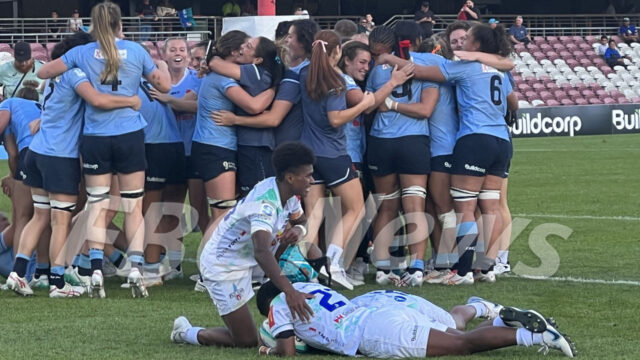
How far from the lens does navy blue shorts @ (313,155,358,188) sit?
28.4ft

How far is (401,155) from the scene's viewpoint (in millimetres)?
9023

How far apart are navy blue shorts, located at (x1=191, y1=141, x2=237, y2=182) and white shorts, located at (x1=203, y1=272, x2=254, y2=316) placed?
7.78 feet

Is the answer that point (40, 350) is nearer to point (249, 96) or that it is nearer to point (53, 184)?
point (53, 184)

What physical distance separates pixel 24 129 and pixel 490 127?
381 cm

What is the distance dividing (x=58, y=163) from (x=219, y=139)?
1276mm

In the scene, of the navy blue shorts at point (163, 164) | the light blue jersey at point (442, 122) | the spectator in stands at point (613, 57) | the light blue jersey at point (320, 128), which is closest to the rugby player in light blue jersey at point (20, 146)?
the navy blue shorts at point (163, 164)

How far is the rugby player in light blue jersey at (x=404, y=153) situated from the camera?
9.02 m

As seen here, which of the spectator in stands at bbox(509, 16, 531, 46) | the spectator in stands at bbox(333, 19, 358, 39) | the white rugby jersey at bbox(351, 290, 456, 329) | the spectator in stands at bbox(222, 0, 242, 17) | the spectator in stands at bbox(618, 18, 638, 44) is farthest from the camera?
the spectator in stands at bbox(618, 18, 638, 44)

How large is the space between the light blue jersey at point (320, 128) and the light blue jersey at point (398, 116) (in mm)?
493

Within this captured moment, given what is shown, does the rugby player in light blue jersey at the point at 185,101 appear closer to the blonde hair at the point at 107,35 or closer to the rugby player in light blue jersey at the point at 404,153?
the blonde hair at the point at 107,35

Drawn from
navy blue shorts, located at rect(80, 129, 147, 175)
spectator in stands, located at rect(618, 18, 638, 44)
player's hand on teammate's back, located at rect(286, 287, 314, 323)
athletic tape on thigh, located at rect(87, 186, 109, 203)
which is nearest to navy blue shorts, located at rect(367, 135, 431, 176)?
navy blue shorts, located at rect(80, 129, 147, 175)

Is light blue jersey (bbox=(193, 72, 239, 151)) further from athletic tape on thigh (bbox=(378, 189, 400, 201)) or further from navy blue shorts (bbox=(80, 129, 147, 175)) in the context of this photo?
athletic tape on thigh (bbox=(378, 189, 400, 201))

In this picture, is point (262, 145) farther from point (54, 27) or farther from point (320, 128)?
point (54, 27)

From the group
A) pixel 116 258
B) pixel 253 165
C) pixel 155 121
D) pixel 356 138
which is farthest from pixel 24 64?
pixel 356 138
